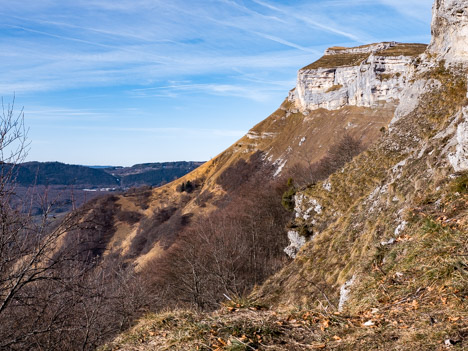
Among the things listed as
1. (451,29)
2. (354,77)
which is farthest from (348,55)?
(451,29)

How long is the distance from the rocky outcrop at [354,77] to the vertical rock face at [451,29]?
45.9 metres

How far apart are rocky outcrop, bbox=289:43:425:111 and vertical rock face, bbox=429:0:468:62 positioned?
45.9 m

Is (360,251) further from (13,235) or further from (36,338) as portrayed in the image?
(36,338)

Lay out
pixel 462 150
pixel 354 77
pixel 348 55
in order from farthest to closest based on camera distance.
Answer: pixel 348 55 < pixel 354 77 < pixel 462 150

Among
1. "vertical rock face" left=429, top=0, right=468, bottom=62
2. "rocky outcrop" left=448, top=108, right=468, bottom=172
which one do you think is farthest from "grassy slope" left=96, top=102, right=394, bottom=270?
"rocky outcrop" left=448, top=108, right=468, bottom=172

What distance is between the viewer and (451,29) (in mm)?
22031

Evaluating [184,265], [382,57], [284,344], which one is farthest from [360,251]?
[382,57]

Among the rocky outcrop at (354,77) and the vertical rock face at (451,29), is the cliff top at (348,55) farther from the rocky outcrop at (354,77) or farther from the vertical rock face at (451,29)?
the vertical rock face at (451,29)

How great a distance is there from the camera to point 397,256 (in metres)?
5.99

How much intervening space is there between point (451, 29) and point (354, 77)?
273 feet

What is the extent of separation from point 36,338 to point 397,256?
408 inches

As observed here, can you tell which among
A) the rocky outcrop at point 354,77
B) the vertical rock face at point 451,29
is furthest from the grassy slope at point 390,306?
the rocky outcrop at point 354,77

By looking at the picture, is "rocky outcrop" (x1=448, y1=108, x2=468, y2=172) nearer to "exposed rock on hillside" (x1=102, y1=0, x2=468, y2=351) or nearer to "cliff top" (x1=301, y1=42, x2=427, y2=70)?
"exposed rock on hillside" (x1=102, y1=0, x2=468, y2=351)

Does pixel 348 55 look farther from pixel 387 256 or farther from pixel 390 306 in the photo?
pixel 390 306
